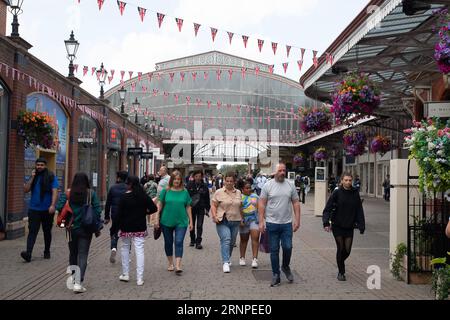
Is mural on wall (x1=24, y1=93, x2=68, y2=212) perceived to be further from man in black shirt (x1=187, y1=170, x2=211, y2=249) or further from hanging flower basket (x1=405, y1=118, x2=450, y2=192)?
hanging flower basket (x1=405, y1=118, x2=450, y2=192)

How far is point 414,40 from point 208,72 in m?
44.4

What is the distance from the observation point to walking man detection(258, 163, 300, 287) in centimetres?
759

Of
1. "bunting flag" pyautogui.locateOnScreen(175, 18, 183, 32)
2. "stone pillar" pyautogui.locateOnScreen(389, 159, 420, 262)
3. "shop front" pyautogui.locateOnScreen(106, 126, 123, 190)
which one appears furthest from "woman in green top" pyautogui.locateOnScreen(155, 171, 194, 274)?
"shop front" pyautogui.locateOnScreen(106, 126, 123, 190)

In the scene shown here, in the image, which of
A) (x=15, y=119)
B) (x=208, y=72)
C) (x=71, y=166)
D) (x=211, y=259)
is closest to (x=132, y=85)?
(x=208, y=72)

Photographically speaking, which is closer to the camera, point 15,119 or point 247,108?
point 15,119

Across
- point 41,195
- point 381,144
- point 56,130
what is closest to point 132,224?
point 41,195

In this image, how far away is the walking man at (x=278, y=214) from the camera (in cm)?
759

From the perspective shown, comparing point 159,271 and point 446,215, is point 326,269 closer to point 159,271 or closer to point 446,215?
point 446,215

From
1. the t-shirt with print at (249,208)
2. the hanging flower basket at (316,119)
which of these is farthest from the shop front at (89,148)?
the t-shirt with print at (249,208)

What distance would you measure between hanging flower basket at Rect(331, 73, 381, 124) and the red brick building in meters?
7.08

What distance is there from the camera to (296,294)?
22.9ft

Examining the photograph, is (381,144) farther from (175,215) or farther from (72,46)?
(175,215)

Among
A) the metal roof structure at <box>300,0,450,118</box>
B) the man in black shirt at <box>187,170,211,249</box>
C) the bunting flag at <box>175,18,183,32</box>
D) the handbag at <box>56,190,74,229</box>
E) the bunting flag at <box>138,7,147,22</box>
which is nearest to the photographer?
the handbag at <box>56,190,74,229</box>

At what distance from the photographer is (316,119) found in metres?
17.5
